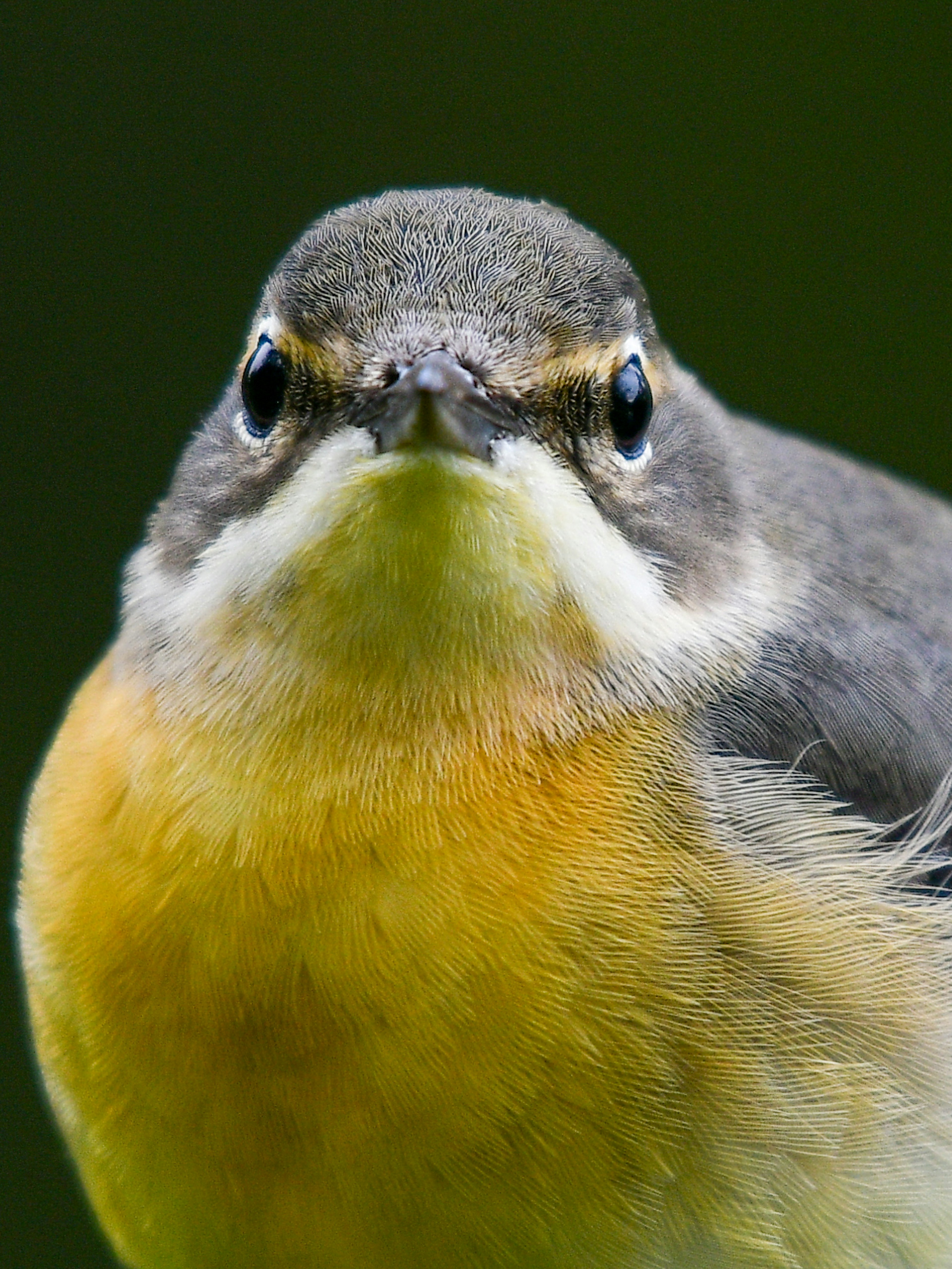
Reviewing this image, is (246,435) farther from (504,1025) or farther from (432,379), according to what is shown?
(504,1025)

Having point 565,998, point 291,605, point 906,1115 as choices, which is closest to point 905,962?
point 906,1115

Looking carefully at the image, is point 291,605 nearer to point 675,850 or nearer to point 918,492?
point 675,850

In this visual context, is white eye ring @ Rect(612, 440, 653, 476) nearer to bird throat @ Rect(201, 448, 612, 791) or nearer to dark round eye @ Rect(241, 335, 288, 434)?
bird throat @ Rect(201, 448, 612, 791)

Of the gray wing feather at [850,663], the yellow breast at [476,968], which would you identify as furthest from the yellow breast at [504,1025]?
the gray wing feather at [850,663]

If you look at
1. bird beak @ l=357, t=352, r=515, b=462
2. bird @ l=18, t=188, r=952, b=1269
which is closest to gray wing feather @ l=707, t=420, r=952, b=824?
bird @ l=18, t=188, r=952, b=1269

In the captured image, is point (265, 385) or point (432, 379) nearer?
point (432, 379)

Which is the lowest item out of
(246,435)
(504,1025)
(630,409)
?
(504,1025)

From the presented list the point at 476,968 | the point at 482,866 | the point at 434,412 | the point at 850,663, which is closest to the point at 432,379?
the point at 434,412
